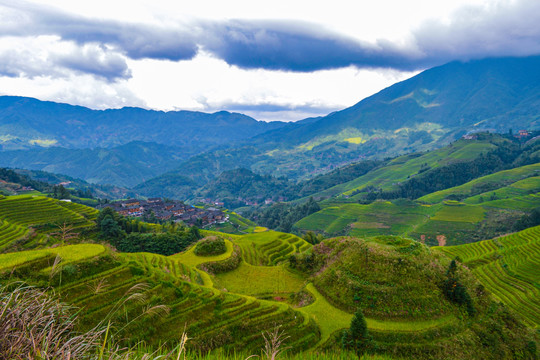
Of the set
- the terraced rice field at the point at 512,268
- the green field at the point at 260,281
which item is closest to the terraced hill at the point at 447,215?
the terraced rice field at the point at 512,268

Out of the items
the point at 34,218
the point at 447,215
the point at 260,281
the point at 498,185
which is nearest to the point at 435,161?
the point at 498,185

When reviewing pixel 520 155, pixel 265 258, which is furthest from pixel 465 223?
pixel 520 155

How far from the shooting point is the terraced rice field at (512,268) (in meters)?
30.6

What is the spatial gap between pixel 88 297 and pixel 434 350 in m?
21.8

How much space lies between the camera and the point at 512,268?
3816 centimetres

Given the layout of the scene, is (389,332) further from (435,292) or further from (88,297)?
(88,297)

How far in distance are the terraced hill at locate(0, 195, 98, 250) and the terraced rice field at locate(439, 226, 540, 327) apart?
61495 mm

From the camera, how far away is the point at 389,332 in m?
18.7

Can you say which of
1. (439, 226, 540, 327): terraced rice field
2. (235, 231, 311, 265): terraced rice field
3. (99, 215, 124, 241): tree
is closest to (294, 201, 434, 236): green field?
(439, 226, 540, 327): terraced rice field

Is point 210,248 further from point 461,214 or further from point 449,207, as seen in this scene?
point 449,207

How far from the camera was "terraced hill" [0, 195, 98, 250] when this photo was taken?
37.9 metres

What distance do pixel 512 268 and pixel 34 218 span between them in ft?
258

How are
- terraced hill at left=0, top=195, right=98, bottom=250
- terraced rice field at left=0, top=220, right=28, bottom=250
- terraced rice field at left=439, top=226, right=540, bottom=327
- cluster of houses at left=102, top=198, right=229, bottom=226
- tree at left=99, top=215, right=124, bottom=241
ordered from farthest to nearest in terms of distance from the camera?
cluster of houses at left=102, top=198, right=229, bottom=226
tree at left=99, top=215, right=124, bottom=241
terraced hill at left=0, top=195, right=98, bottom=250
terraced rice field at left=0, top=220, right=28, bottom=250
terraced rice field at left=439, top=226, right=540, bottom=327

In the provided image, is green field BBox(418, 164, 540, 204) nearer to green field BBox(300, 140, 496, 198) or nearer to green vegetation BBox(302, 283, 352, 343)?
green field BBox(300, 140, 496, 198)
